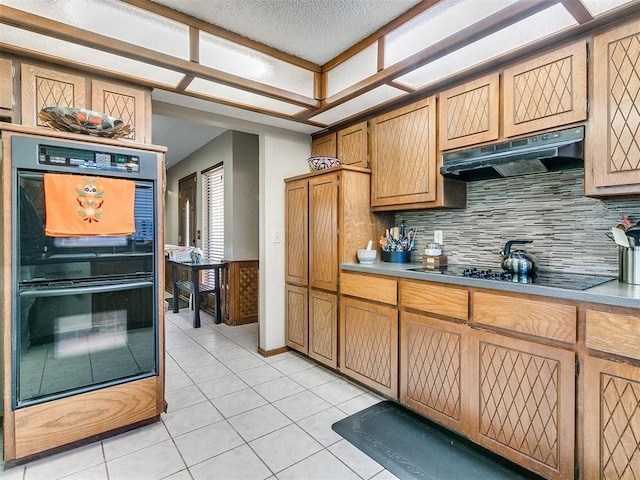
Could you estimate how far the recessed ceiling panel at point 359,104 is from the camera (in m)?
2.49

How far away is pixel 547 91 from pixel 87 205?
8.94ft

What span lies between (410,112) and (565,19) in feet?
3.52

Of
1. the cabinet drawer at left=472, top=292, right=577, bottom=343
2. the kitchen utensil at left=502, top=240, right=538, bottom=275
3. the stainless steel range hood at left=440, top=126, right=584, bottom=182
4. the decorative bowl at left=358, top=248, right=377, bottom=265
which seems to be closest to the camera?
the cabinet drawer at left=472, top=292, right=577, bottom=343

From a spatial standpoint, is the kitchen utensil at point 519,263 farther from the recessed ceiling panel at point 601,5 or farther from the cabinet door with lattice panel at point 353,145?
the cabinet door with lattice panel at point 353,145

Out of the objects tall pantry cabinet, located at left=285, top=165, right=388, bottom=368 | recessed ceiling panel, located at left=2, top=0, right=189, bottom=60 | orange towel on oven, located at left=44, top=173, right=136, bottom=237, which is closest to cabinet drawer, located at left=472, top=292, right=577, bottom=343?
tall pantry cabinet, located at left=285, top=165, right=388, bottom=368

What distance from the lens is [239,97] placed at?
2633 millimetres

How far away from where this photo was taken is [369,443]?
6.43 ft

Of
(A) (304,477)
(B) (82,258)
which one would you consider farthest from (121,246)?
(A) (304,477)

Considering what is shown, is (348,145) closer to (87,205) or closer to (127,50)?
(127,50)

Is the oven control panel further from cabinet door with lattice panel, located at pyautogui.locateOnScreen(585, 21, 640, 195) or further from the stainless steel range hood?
cabinet door with lattice panel, located at pyautogui.locateOnScreen(585, 21, 640, 195)

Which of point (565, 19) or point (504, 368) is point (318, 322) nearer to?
point (504, 368)

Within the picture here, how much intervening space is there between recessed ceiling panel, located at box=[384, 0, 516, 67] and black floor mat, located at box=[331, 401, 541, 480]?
2408 millimetres

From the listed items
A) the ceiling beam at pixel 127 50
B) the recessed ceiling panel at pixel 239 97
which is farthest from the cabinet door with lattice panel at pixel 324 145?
the ceiling beam at pixel 127 50

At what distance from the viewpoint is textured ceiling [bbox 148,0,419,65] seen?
6.48 feet
